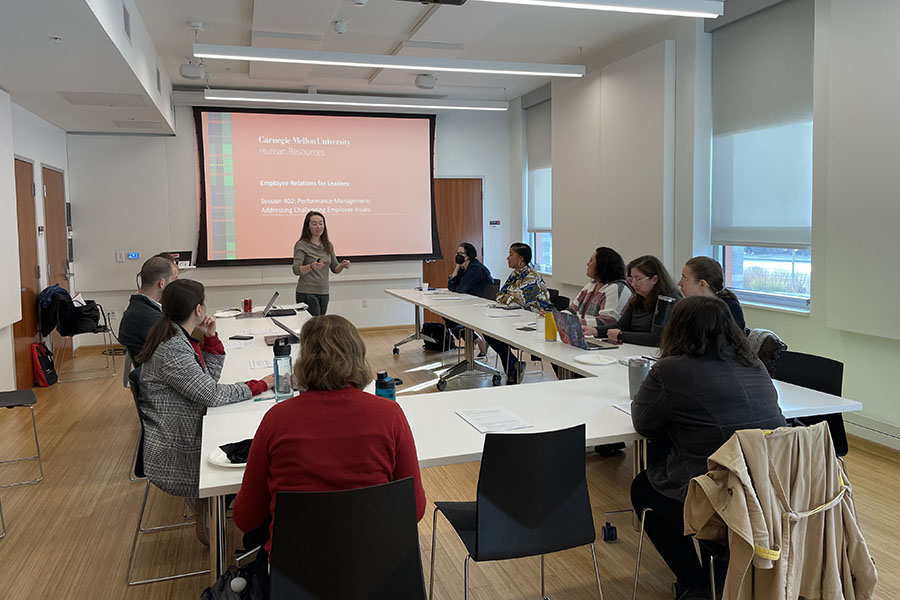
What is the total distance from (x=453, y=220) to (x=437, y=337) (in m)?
2.48

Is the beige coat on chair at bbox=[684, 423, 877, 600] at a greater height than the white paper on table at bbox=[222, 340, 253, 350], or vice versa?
the white paper on table at bbox=[222, 340, 253, 350]

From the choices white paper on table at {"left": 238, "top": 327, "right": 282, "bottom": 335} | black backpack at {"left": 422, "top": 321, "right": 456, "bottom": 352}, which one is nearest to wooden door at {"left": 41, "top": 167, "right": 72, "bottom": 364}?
white paper on table at {"left": 238, "top": 327, "right": 282, "bottom": 335}

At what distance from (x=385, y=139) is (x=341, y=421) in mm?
7713

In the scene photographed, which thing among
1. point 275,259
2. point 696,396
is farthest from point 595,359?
point 275,259

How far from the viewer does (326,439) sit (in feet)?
5.90

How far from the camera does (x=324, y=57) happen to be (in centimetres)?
562

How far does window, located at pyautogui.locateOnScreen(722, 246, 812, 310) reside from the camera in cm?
515

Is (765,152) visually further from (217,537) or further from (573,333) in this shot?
(217,537)

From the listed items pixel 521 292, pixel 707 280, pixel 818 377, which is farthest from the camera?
pixel 521 292

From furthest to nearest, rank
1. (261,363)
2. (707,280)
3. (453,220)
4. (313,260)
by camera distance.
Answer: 1. (453,220)
2. (313,260)
3. (261,363)
4. (707,280)

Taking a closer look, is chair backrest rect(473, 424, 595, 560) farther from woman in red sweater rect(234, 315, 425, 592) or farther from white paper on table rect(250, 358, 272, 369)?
white paper on table rect(250, 358, 272, 369)

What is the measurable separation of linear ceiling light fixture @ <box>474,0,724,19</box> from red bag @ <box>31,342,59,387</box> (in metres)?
5.14

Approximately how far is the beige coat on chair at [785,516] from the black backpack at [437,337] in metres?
5.72

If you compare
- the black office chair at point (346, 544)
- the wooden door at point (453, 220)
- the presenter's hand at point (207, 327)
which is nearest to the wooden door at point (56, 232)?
the wooden door at point (453, 220)
